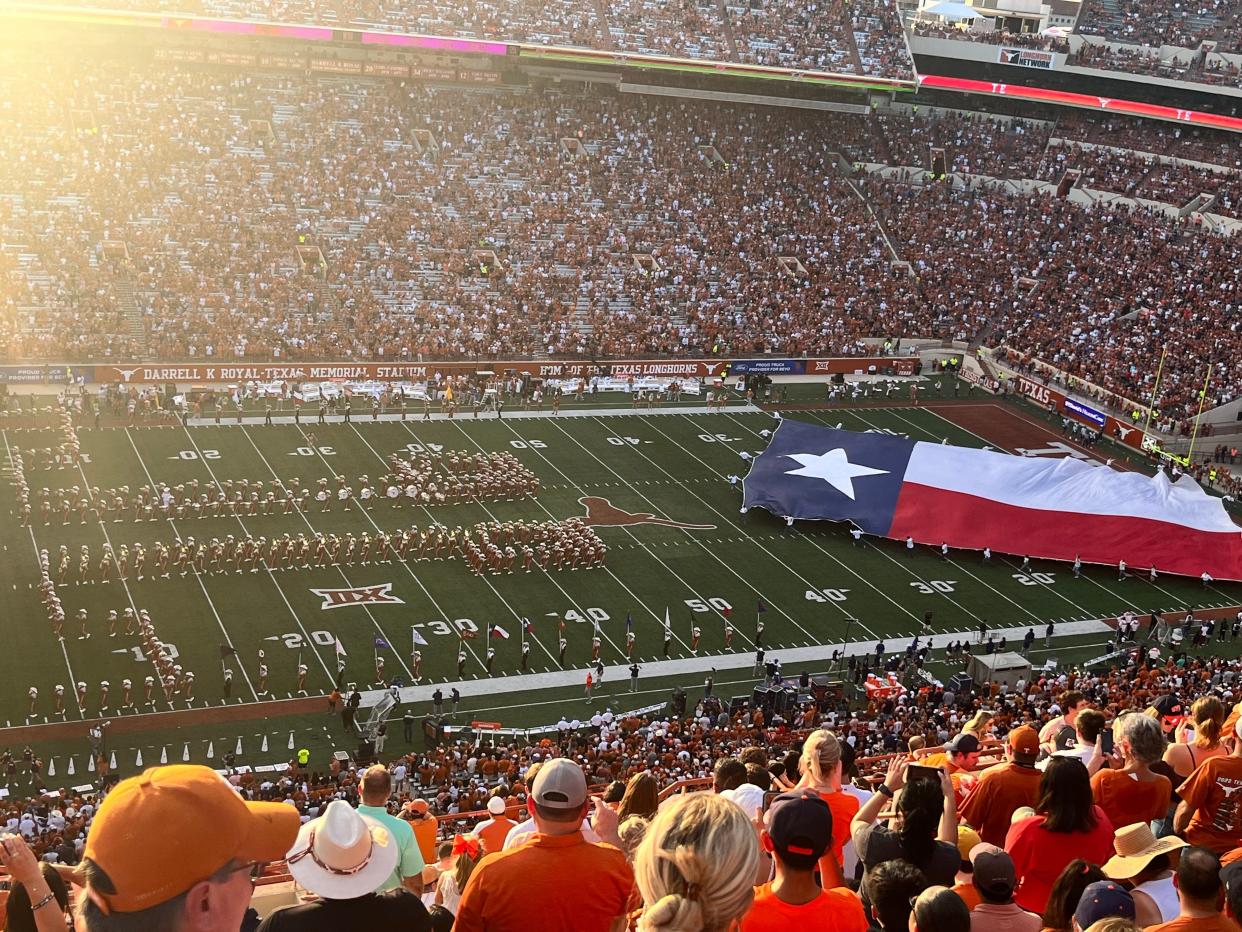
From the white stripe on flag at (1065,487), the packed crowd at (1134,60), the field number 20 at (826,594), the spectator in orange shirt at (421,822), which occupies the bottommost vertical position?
the field number 20 at (826,594)

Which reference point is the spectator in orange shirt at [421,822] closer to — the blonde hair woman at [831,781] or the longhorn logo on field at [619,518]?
the blonde hair woman at [831,781]

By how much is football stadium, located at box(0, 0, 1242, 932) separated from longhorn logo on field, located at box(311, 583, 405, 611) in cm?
16

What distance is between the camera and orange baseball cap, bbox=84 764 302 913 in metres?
3.61

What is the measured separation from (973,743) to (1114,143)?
6026cm

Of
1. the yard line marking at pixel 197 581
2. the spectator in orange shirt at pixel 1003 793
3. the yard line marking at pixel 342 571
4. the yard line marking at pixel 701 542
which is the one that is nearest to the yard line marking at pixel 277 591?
the yard line marking at pixel 197 581

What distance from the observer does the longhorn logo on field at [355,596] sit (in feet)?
96.6

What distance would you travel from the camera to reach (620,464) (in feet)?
129

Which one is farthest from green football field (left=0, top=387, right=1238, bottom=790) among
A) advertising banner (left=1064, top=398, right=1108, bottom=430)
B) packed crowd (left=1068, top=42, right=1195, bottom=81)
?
packed crowd (left=1068, top=42, right=1195, bottom=81)

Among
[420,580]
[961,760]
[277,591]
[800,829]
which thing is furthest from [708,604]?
[800,829]

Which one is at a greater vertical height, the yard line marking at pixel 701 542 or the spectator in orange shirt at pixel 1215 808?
the spectator in orange shirt at pixel 1215 808

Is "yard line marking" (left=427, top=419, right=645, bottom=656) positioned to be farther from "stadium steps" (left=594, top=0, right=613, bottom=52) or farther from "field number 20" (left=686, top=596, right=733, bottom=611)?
"stadium steps" (left=594, top=0, right=613, bottom=52)

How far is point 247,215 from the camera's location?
1927 inches

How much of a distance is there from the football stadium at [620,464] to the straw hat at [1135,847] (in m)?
0.04

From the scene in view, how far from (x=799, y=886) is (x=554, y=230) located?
49551mm
